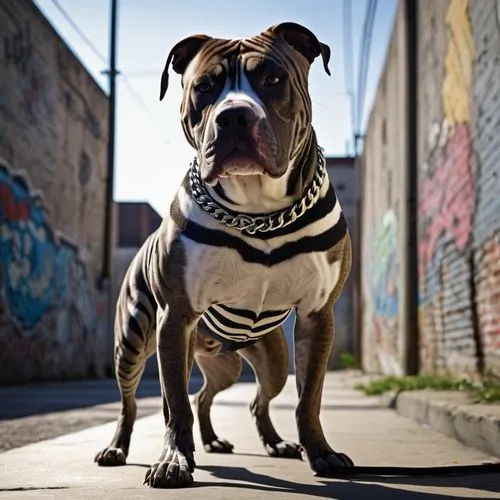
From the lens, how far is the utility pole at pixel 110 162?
1909 cm

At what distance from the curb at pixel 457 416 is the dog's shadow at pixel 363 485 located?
0.77m

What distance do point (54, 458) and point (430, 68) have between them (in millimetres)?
7061

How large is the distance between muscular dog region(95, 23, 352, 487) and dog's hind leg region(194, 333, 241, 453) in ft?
2.47

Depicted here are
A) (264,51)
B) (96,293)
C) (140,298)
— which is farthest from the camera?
(96,293)

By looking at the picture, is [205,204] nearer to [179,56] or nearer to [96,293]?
[179,56]

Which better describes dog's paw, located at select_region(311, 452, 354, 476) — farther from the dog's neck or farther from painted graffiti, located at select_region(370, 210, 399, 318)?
painted graffiti, located at select_region(370, 210, 399, 318)

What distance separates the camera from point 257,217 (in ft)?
10.6

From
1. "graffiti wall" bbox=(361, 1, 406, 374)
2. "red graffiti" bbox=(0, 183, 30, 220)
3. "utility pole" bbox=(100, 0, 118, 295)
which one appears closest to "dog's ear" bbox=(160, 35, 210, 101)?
"graffiti wall" bbox=(361, 1, 406, 374)

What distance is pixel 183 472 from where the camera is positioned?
2912 millimetres

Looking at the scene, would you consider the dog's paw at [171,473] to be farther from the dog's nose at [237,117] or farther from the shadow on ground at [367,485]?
the dog's nose at [237,117]

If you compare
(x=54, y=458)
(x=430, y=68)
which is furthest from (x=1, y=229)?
(x=54, y=458)

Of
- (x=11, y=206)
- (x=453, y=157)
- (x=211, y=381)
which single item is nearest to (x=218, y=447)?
(x=211, y=381)

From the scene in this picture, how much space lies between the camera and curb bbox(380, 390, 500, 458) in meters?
3.84

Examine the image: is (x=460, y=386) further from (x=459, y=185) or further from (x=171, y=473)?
(x=171, y=473)
